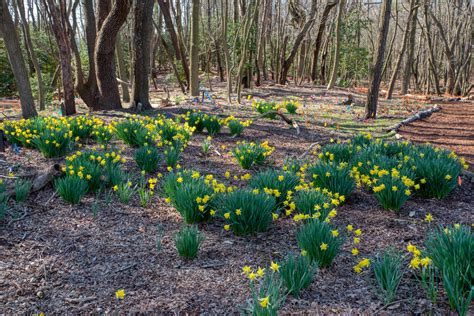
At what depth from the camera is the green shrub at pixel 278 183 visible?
355 cm

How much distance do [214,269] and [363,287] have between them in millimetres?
982

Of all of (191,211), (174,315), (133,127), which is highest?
(133,127)

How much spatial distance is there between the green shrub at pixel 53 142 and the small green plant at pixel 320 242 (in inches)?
133

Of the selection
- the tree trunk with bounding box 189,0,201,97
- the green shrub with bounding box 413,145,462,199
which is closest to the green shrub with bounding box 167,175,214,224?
the green shrub with bounding box 413,145,462,199

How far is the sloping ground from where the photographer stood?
6948mm

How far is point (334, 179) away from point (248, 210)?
110 centimetres

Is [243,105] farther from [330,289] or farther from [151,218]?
[330,289]

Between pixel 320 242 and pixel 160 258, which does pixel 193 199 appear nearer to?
pixel 160 258

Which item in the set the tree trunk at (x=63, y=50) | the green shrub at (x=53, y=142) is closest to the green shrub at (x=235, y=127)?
the green shrub at (x=53, y=142)

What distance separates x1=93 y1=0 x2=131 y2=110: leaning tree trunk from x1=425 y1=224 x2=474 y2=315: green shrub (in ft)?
23.5

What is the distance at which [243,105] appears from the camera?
998 cm

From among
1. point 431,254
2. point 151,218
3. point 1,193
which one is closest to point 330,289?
point 431,254

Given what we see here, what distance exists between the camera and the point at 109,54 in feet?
26.4

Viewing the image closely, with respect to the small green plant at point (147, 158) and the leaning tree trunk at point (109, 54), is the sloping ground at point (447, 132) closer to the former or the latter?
the small green plant at point (147, 158)
